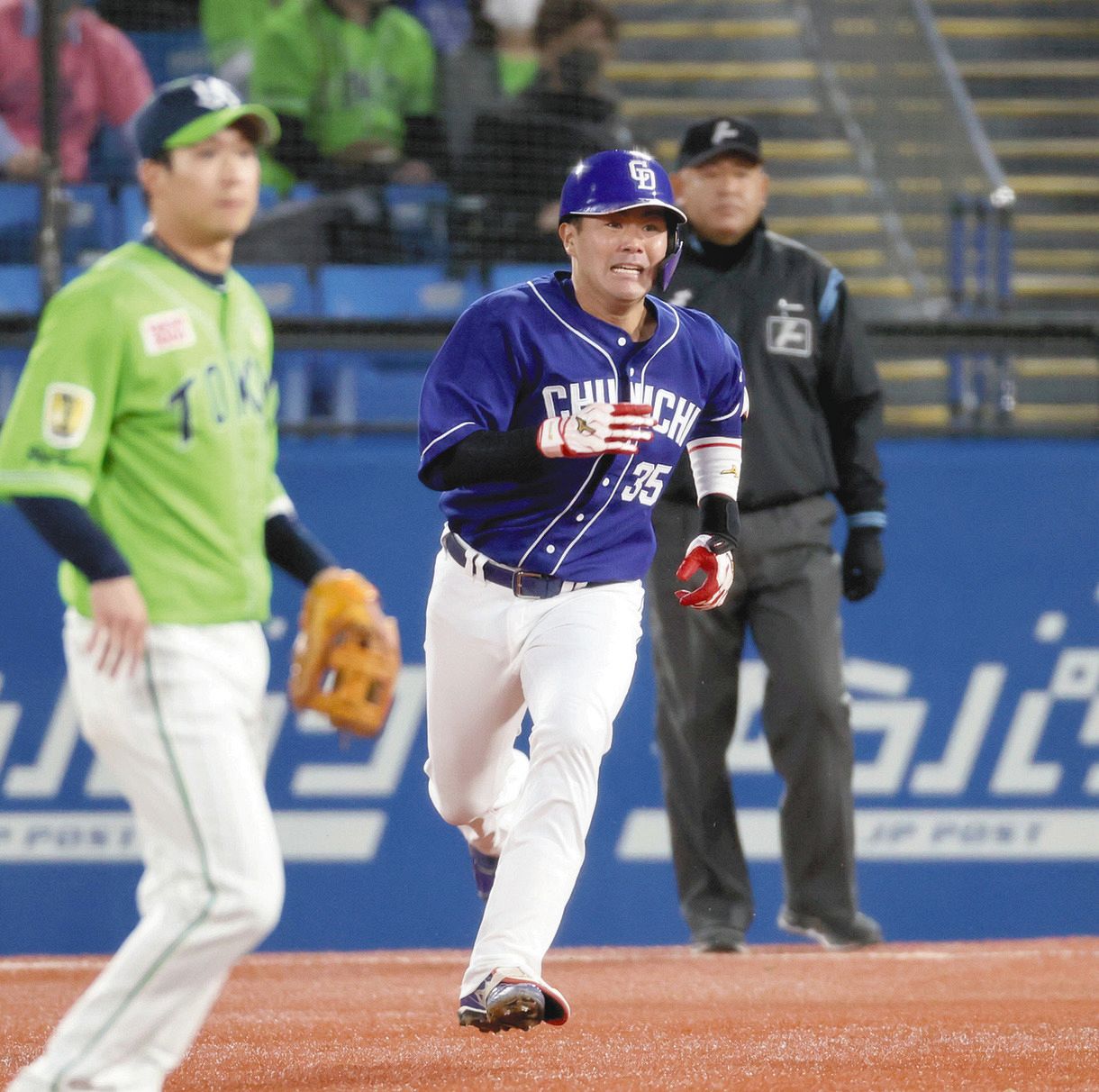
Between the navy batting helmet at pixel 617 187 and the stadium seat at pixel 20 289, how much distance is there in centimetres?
307

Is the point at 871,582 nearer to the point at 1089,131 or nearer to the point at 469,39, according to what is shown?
the point at 469,39

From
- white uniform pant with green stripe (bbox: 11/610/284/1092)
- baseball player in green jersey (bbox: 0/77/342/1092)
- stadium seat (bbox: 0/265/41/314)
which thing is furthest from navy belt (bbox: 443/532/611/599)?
stadium seat (bbox: 0/265/41/314)

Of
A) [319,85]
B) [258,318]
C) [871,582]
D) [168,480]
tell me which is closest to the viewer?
[168,480]

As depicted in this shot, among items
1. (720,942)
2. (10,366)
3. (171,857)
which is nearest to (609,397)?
(171,857)

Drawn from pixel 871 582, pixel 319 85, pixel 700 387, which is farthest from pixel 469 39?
pixel 700 387

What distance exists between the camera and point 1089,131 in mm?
10062

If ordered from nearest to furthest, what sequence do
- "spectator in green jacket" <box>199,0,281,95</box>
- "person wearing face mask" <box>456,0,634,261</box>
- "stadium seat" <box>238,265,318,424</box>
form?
"stadium seat" <box>238,265,318,424</box>, "person wearing face mask" <box>456,0,634,261</box>, "spectator in green jacket" <box>199,0,281,95</box>

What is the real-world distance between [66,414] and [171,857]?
75 centimetres

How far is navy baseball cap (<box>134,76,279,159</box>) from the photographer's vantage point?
3479 mm

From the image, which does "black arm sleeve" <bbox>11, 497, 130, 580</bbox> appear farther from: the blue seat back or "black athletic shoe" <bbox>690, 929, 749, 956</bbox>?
the blue seat back

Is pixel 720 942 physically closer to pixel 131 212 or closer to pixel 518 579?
pixel 518 579

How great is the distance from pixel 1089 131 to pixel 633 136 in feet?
9.18

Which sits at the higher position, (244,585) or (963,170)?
(963,170)

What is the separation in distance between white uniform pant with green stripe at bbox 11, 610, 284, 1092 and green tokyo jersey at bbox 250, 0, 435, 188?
16.2 feet
